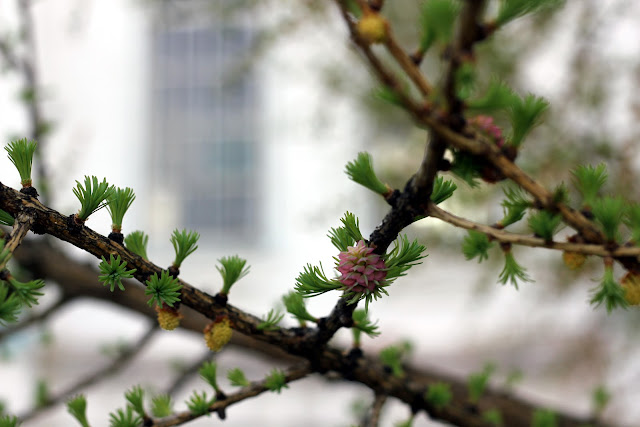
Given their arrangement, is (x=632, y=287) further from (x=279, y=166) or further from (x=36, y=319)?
(x=279, y=166)

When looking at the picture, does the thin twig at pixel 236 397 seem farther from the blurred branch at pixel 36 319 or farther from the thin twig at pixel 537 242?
the blurred branch at pixel 36 319

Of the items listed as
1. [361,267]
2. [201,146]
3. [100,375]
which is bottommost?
[100,375]

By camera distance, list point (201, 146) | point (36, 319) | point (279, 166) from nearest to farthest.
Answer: point (36, 319)
point (279, 166)
point (201, 146)

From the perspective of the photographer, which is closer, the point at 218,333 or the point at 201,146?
the point at 218,333

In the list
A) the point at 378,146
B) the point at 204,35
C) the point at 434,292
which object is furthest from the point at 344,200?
the point at 204,35

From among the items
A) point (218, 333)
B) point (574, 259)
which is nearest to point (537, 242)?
point (574, 259)
